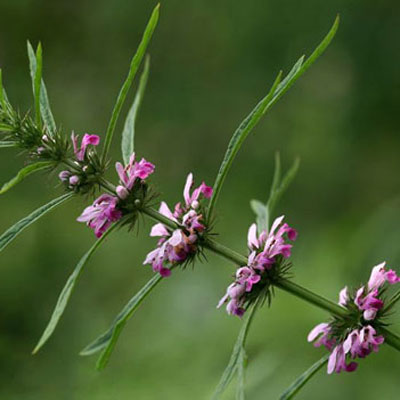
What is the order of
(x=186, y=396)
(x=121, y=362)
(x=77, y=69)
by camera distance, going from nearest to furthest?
(x=186, y=396) < (x=121, y=362) < (x=77, y=69)

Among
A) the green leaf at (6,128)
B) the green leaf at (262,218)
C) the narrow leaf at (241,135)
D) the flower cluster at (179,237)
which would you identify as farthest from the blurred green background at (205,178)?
the green leaf at (6,128)

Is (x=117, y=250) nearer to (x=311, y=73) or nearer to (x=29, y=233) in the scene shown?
(x=29, y=233)

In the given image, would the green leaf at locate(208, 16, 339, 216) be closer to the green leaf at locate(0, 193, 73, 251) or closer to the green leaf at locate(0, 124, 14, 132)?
the green leaf at locate(0, 193, 73, 251)

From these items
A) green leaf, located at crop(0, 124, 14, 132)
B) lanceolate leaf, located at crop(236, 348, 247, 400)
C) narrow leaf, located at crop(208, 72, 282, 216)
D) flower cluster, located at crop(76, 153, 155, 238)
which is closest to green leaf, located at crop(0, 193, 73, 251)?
flower cluster, located at crop(76, 153, 155, 238)

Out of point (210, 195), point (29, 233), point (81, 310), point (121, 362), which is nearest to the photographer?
point (210, 195)

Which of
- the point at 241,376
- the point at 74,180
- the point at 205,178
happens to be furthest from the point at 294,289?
the point at 205,178

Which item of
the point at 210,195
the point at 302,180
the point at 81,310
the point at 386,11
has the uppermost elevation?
the point at 386,11

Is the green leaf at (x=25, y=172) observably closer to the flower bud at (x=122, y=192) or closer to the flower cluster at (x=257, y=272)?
the flower bud at (x=122, y=192)

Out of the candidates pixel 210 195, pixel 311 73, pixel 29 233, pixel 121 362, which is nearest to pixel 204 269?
pixel 121 362
